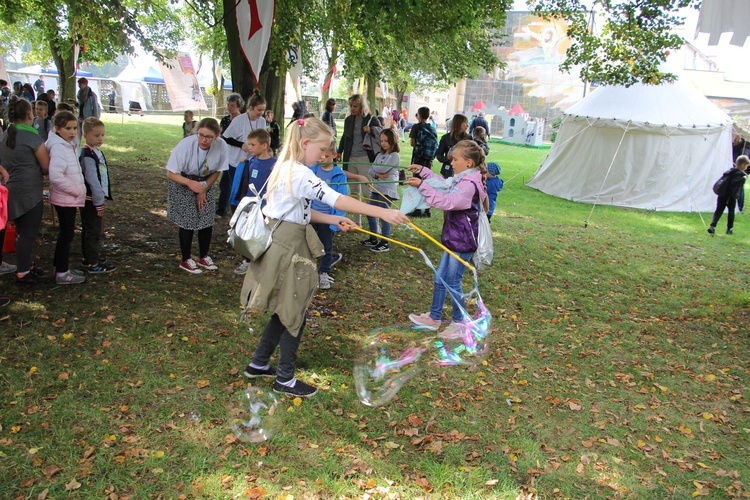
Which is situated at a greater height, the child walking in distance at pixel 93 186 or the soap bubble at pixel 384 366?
the child walking in distance at pixel 93 186

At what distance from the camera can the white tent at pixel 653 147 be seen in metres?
15.6

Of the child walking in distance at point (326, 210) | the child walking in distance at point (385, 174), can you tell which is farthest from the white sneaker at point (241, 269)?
the child walking in distance at point (385, 174)

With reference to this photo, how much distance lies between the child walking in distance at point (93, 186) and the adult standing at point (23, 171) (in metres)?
0.47

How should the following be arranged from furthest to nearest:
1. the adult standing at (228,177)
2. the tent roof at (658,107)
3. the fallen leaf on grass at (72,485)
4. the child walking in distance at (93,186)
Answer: the tent roof at (658,107), the adult standing at (228,177), the child walking in distance at (93,186), the fallen leaf on grass at (72,485)

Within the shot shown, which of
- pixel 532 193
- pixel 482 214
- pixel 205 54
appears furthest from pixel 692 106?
pixel 205 54

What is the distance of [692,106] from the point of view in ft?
52.8

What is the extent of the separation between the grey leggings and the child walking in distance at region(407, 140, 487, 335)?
384cm

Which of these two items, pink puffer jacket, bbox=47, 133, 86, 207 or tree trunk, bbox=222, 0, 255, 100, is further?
tree trunk, bbox=222, 0, 255, 100

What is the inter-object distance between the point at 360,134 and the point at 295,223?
19.1 feet

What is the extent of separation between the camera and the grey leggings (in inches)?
226

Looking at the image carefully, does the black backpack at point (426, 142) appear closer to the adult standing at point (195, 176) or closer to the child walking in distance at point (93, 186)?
the adult standing at point (195, 176)

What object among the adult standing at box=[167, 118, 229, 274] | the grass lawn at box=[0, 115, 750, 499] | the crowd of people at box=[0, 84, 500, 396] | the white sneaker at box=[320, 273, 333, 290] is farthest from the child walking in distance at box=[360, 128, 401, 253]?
the adult standing at box=[167, 118, 229, 274]

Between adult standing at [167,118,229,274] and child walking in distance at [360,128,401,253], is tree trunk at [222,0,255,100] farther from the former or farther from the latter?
adult standing at [167,118,229,274]

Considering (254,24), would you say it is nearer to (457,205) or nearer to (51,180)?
(51,180)
